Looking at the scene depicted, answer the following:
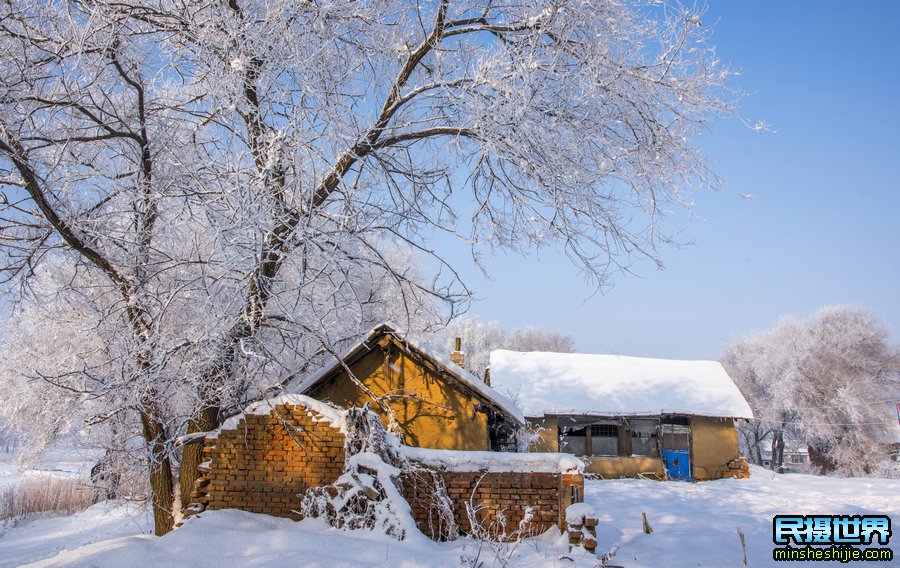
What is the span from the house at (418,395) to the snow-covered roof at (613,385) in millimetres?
11628

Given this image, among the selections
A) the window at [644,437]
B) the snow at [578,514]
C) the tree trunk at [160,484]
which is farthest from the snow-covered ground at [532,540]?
the window at [644,437]

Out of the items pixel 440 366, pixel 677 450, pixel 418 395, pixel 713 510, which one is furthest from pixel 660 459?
pixel 440 366

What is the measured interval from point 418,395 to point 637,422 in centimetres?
1701

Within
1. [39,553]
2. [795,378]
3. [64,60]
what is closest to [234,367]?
[64,60]

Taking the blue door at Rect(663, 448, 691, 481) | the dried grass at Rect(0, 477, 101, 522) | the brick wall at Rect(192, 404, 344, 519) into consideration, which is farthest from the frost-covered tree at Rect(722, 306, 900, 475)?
the dried grass at Rect(0, 477, 101, 522)

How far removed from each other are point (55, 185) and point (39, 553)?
1322cm

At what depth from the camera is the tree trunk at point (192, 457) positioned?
29.0ft

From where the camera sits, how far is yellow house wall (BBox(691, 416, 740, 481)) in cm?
2709

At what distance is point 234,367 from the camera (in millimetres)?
8227

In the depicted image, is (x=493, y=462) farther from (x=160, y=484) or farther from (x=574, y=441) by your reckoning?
(x=574, y=441)

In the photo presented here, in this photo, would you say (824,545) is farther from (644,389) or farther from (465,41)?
(644,389)

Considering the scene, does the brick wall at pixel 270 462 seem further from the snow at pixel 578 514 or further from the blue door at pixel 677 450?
the blue door at pixel 677 450

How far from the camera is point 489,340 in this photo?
65.1 meters

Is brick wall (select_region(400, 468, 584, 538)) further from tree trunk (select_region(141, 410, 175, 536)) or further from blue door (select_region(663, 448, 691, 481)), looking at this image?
blue door (select_region(663, 448, 691, 481))
